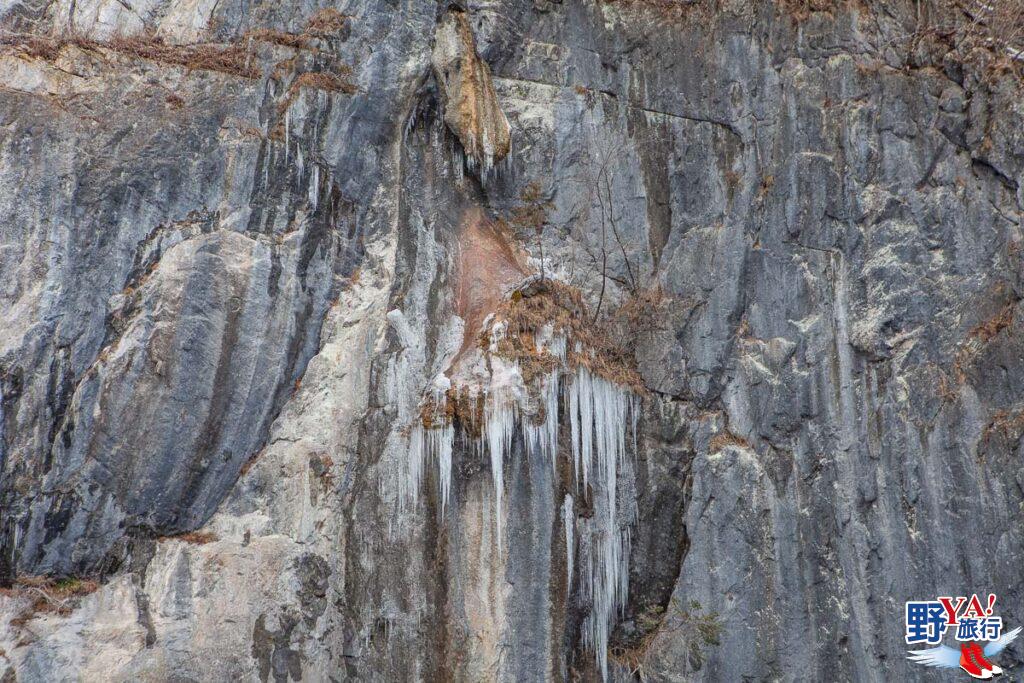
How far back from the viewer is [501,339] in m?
6.98

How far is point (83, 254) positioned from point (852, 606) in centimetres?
664

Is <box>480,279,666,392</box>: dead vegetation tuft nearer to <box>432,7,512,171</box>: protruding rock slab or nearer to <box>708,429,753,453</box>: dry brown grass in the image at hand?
<box>708,429,753,453</box>: dry brown grass

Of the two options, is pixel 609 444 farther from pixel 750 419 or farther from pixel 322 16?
pixel 322 16

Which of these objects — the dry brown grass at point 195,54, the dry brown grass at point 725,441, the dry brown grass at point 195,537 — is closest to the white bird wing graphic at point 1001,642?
the dry brown grass at point 725,441

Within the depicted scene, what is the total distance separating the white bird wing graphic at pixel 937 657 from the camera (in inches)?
267

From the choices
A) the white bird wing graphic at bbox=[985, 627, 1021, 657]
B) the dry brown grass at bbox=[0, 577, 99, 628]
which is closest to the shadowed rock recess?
the dry brown grass at bbox=[0, 577, 99, 628]

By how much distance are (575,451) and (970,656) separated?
3.45m

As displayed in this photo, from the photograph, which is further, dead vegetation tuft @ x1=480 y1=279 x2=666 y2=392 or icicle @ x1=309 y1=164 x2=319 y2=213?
icicle @ x1=309 y1=164 x2=319 y2=213

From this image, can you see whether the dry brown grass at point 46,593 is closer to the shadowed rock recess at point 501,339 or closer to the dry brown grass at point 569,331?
the shadowed rock recess at point 501,339

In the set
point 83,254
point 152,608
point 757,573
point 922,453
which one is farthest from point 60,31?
point 922,453

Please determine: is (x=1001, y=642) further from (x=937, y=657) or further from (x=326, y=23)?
(x=326, y=23)

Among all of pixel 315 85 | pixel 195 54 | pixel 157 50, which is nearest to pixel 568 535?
pixel 315 85

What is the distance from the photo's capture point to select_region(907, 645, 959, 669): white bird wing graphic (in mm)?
6789

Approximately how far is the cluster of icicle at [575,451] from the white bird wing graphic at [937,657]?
2.28m
